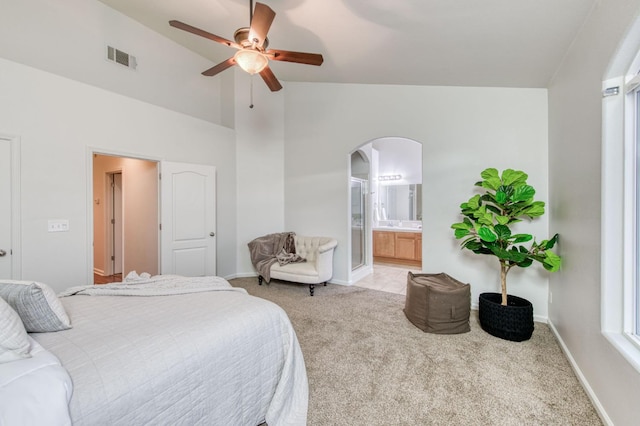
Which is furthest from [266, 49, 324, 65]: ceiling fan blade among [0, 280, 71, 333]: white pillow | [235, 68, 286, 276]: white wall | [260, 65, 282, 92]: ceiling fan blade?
[235, 68, 286, 276]: white wall

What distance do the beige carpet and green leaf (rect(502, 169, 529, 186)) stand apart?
1.51 m

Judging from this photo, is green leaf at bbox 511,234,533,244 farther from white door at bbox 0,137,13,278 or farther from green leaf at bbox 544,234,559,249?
white door at bbox 0,137,13,278

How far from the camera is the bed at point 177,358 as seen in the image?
1.00 metres

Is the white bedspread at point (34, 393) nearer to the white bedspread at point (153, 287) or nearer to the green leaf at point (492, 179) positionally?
the white bedspread at point (153, 287)

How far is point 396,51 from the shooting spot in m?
2.95

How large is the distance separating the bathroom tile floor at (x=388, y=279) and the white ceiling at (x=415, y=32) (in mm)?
2951

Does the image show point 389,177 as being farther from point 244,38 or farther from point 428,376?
point 428,376

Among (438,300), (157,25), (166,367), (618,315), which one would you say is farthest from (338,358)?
(157,25)

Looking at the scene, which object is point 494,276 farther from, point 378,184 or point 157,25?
point 157,25

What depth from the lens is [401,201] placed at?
21.3 feet

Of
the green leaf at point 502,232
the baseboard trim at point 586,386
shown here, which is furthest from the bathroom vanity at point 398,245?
the baseboard trim at point 586,386

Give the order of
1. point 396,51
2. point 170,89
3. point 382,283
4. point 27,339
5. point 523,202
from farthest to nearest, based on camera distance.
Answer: point 382,283 → point 170,89 → point 396,51 → point 523,202 → point 27,339

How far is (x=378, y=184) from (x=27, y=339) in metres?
6.31

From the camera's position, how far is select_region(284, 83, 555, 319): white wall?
3.14m
